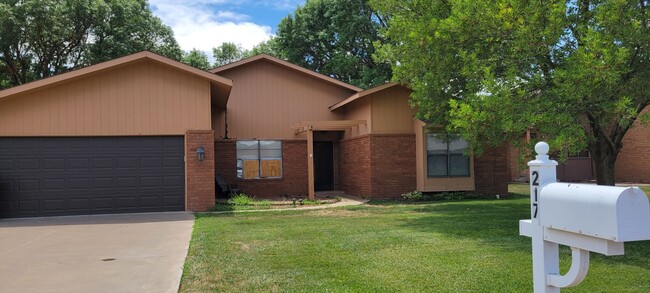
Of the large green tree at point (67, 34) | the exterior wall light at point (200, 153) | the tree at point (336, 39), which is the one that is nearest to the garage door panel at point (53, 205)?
the exterior wall light at point (200, 153)

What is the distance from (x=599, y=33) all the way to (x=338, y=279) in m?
6.26

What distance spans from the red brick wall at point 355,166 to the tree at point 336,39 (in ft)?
33.0

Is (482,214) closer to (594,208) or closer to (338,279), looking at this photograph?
(338,279)

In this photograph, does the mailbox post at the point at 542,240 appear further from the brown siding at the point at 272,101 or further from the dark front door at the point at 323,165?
the dark front door at the point at 323,165

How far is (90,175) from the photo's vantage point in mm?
13609

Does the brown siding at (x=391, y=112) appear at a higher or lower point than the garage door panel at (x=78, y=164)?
higher

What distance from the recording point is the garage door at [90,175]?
1331 centimetres

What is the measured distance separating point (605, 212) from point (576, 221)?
8.0 inches

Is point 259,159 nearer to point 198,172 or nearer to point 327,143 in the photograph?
point 327,143

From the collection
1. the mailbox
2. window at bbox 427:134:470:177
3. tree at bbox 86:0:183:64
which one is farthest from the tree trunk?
tree at bbox 86:0:183:64

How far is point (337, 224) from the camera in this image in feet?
34.5

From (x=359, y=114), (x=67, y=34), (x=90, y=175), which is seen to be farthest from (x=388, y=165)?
(x=67, y=34)

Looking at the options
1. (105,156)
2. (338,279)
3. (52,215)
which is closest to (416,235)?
(338,279)

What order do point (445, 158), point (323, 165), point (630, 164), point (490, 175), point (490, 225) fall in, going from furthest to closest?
point (630, 164)
point (323, 165)
point (490, 175)
point (445, 158)
point (490, 225)
